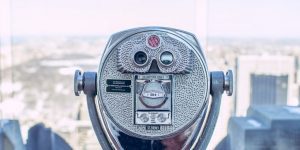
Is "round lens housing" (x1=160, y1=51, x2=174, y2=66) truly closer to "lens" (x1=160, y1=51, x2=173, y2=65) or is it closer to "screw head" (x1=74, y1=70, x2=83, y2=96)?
"lens" (x1=160, y1=51, x2=173, y2=65)

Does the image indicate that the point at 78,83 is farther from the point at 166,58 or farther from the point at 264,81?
the point at 264,81

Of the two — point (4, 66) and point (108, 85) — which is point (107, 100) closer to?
point (108, 85)

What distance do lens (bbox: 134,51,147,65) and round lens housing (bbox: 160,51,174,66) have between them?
0.03m

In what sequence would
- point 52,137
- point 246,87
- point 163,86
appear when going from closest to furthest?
point 163,86, point 52,137, point 246,87

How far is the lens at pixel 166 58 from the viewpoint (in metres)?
0.86

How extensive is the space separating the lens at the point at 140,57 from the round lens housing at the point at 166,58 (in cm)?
3

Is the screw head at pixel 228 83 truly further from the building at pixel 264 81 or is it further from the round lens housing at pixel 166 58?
the building at pixel 264 81

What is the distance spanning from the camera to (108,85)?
2.88ft

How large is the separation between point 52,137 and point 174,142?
0.45 meters

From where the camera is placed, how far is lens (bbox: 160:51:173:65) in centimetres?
86

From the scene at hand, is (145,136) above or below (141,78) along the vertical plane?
below

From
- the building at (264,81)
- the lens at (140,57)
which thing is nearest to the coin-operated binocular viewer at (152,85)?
the lens at (140,57)

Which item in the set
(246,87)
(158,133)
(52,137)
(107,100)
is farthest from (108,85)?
(246,87)

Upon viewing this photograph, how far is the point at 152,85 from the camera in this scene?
33.9 inches
